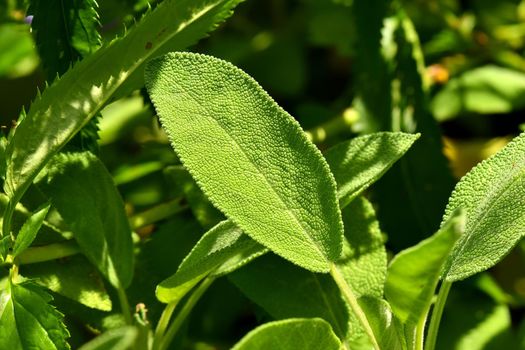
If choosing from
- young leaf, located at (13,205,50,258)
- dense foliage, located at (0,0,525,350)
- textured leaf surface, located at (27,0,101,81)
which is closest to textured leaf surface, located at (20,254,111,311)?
dense foliage, located at (0,0,525,350)

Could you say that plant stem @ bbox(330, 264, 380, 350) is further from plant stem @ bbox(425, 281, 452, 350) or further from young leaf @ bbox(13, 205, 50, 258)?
young leaf @ bbox(13, 205, 50, 258)

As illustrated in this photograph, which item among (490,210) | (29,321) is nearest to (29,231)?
(29,321)

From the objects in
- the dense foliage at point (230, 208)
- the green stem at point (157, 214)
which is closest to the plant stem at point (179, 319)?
the dense foliage at point (230, 208)

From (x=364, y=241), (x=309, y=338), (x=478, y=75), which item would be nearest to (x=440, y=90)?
(x=478, y=75)

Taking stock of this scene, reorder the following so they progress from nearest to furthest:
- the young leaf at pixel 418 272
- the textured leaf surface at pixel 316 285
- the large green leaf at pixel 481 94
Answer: the young leaf at pixel 418 272, the textured leaf surface at pixel 316 285, the large green leaf at pixel 481 94

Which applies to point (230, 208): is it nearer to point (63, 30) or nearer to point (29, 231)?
point (29, 231)

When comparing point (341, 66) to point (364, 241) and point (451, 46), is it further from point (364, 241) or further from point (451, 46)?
point (364, 241)

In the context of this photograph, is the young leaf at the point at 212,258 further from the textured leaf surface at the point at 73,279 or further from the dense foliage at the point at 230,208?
the textured leaf surface at the point at 73,279
